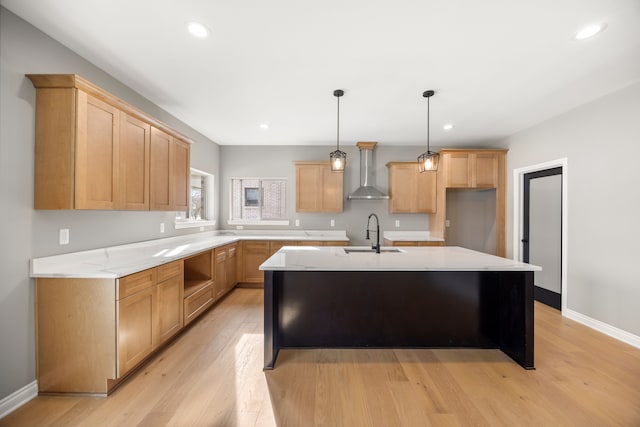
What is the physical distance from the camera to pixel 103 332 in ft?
6.16

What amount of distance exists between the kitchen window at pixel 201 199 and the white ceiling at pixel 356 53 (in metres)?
1.35

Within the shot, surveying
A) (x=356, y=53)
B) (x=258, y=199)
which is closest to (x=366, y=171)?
(x=258, y=199)

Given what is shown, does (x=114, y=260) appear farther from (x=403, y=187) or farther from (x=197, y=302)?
(x=403, y=187)

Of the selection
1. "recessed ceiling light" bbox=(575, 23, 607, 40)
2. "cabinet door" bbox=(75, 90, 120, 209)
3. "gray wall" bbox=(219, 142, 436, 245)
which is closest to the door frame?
"gray wall" bbox=(219, 142, 436, 245)

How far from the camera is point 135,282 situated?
2.08 metres

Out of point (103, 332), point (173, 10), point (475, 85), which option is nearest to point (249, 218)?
point (103, 332)

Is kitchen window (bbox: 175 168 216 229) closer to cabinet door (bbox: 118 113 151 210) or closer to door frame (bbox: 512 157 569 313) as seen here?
cabinet door (bbox: 118 113 151 210)

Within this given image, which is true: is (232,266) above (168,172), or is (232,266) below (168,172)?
below

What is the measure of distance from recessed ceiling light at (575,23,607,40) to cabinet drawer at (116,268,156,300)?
12.5 feet

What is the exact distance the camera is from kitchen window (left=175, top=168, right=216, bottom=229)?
438 cm

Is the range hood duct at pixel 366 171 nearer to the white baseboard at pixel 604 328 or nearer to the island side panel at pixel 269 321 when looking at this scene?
the island side panel at pixel 269 321

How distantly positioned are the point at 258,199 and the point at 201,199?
1.03 m

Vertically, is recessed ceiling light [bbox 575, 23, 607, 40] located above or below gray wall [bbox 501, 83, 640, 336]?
above

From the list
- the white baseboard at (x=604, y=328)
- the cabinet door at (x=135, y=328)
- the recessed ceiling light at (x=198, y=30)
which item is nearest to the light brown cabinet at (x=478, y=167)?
the white baseboard at (x=604, y=328)
